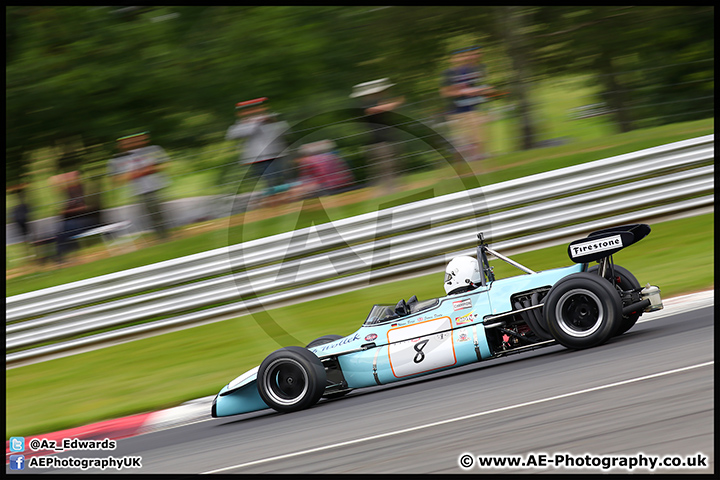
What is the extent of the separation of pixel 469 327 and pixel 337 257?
3564 mm

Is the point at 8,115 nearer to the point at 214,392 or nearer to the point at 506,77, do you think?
the point at 214,392

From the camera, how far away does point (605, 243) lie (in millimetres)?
5621

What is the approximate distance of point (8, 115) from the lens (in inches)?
438

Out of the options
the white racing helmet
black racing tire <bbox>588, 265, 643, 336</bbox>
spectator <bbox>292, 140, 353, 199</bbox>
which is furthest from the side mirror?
spectator <bbox>292, 140, 353, 199</bbox>

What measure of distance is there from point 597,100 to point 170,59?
6630mm

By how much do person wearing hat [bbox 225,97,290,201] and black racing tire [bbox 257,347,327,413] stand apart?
4418 millimetres

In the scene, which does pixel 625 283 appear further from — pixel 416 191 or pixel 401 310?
pixel 416 191

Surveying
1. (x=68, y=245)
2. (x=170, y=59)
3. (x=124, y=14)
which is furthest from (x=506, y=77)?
(x=68, y=245)

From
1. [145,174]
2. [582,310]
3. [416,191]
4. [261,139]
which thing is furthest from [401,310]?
[145,174]

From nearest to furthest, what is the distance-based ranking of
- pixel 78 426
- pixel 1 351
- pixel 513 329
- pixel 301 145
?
1. pixel 513 329
2. pixel 78 426
3. pixel 1 351
4. pixel 301 145

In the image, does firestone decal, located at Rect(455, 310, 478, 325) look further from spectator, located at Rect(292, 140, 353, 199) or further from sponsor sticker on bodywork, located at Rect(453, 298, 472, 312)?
spectator, located at Rect(292, 140, 353, 199)

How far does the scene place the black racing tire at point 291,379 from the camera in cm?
594

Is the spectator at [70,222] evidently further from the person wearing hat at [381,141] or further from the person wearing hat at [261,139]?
the person wearing hat at [381,141]

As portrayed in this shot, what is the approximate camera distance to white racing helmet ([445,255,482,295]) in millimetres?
6133
